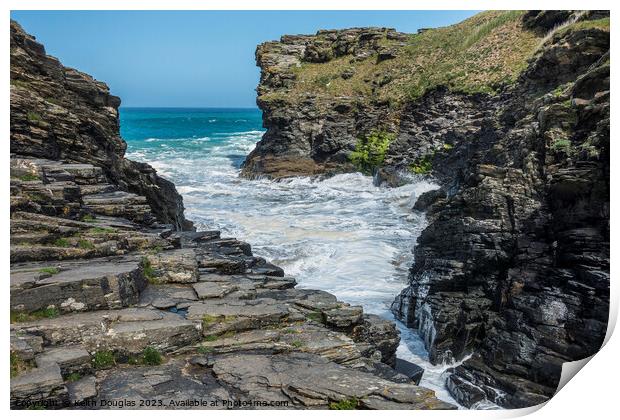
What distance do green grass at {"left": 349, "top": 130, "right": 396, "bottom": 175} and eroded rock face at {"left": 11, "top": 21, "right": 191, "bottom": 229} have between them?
22214 mm

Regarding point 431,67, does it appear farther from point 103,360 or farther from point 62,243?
point 103,360

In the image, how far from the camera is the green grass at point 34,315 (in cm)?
566

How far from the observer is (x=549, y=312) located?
8820mm

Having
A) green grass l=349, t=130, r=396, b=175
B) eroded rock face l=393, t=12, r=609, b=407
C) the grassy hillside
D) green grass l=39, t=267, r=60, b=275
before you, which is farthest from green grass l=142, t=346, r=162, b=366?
the grassy hillside

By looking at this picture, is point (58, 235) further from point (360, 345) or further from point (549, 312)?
point (549, 312)

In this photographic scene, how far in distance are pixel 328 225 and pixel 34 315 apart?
17.4 m

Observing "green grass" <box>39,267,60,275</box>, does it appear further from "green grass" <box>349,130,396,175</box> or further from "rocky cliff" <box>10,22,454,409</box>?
"green grass" <box>349,130,396,175</box>

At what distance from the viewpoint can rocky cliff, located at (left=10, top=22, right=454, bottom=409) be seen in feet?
17.4

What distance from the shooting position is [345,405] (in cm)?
532

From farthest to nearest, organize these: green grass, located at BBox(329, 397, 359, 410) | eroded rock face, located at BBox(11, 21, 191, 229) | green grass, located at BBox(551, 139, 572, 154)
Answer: green grass, located at BBox(551, 139, 572, 154)
eroded rock face, located at BBox(11, 21, 191, 229)
green grass, located at BBox(329, 397, 359, 410)

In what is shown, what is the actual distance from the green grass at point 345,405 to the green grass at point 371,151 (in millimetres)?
31037

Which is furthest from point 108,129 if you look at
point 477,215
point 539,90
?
point 539,90

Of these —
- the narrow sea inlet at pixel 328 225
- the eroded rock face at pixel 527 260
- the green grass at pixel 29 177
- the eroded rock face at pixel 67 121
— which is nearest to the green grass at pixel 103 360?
the green grass at pixel 29 177

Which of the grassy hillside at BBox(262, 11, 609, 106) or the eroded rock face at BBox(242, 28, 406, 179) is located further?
the eroded rock face at BBox(242, 28, 406, 179)
